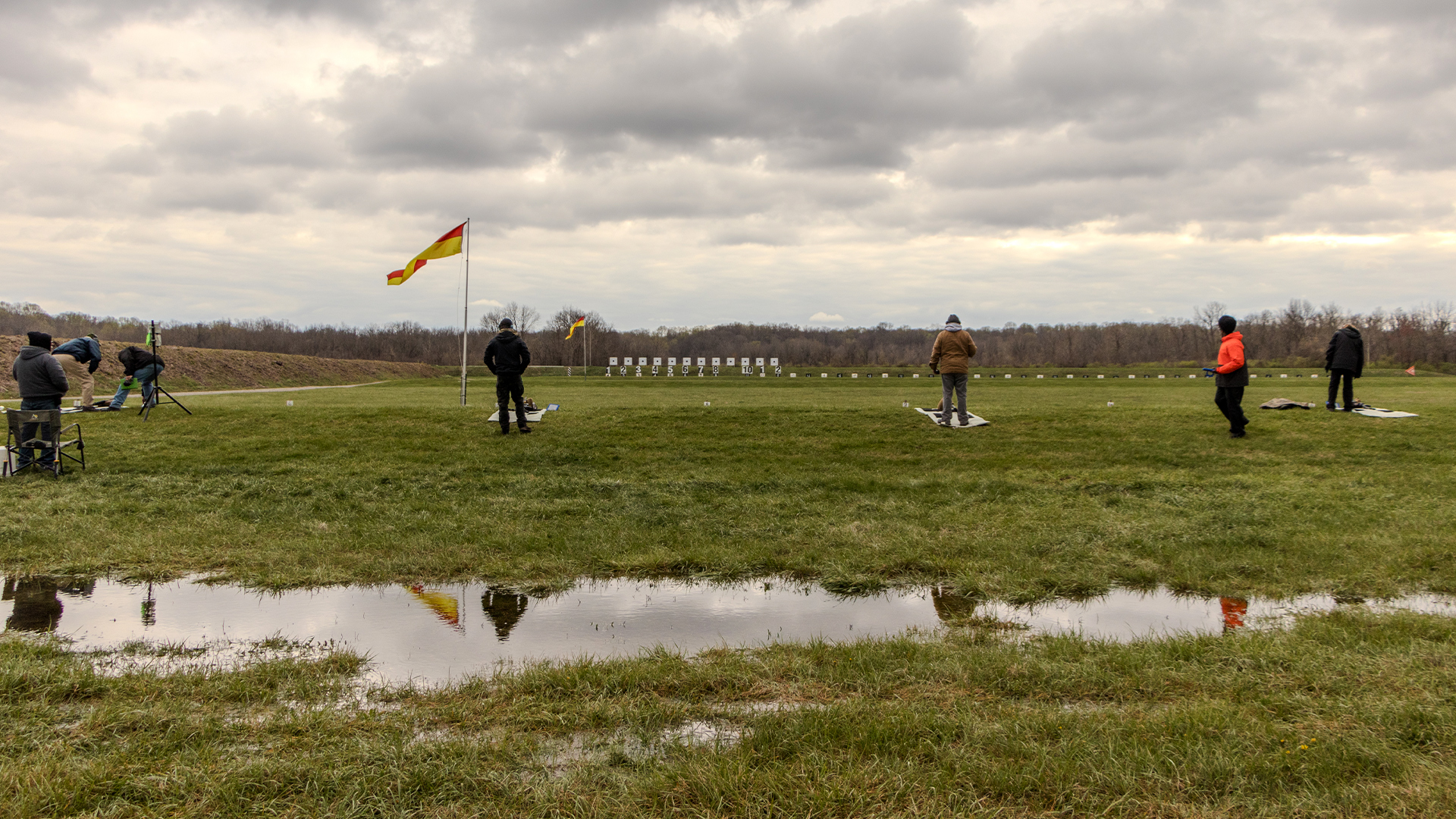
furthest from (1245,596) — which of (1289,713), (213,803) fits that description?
(213,803)

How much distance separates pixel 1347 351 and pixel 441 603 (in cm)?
1907

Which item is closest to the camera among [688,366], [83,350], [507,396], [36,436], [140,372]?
→ [36,436]

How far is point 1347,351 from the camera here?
58.7 feet

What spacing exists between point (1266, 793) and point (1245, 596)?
443cm

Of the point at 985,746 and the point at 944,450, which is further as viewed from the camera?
the point at 944,450

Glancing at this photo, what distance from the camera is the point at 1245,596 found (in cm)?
742

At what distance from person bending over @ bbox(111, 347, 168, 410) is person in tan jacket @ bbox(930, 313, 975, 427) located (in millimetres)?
16734

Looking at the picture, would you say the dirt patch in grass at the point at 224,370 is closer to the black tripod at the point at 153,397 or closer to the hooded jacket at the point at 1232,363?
the black tripod at the point at 153,397

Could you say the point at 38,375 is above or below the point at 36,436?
above

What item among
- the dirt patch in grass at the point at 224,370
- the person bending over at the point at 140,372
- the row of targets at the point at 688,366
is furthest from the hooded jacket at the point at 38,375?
the row of targets at the point at 688,366

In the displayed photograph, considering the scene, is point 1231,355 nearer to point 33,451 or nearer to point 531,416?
point 531,416

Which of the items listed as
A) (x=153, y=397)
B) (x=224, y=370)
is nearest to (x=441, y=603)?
(x=153, y=397)

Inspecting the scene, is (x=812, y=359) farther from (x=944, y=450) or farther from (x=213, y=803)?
(x=213, y=803)

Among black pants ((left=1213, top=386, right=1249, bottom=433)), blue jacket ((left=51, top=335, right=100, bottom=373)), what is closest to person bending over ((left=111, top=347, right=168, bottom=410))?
blue jacket ((left=51, top=335, right=100, bottom=373))
